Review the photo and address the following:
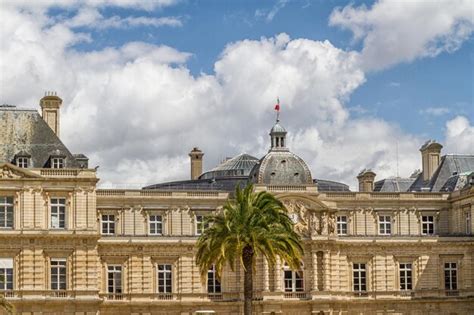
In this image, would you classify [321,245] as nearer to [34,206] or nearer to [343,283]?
[343,283]

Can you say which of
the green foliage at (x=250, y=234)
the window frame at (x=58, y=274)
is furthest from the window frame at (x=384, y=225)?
the window frame at (x=58, y=274)

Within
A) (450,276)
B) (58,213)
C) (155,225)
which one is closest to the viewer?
(58,213)

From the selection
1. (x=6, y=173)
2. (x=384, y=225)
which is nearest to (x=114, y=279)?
(x=6, y=173)

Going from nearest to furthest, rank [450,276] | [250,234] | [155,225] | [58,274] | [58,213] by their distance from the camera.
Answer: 1. [250,234]
2. [58,274]
3. [58,213]
4. [155,225]
5. [450,276]

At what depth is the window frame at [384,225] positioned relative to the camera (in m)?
101

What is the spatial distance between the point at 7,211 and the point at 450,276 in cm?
3931

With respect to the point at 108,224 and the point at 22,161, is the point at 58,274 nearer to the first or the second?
the point at 108,224

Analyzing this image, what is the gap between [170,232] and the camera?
9631 centimetres

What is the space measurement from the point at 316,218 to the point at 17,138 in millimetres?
26044

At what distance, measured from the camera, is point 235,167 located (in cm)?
11744

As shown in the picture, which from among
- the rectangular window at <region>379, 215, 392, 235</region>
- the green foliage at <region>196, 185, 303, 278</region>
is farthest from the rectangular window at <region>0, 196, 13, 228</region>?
the rectangular window at <region>379, 215, 392, 235</region>

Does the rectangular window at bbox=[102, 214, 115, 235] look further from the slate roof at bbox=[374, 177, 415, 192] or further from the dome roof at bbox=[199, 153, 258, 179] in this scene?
the slate roof at bbox=[374, 177, 415, 192]

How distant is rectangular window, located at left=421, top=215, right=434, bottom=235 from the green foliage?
90.8ft

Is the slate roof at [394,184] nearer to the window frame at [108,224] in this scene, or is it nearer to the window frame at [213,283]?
the window frame at [213,283]
